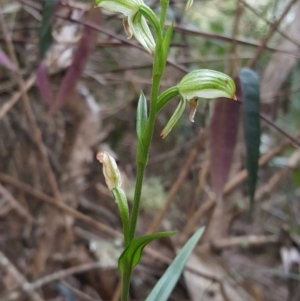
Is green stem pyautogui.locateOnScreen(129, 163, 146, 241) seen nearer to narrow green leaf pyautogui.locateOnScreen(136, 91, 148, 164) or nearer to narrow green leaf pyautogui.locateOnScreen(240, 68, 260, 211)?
narrow green leaf pyautogui.locateOnScreen(136, 91, 148, 164)

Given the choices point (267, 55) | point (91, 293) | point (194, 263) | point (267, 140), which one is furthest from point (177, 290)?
point (267, 55)

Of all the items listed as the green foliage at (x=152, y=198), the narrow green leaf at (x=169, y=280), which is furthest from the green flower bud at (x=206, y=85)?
the green foliage at (x=152, y=198)

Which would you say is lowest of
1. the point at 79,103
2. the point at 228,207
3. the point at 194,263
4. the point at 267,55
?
the point at 194,263

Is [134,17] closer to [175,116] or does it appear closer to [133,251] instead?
[175,116]

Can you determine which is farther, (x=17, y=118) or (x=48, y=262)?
(x=17, y=118)

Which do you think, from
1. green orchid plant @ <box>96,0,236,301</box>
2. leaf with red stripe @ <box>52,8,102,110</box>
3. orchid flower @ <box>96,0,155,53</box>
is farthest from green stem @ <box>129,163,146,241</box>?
leaf with red stripe @ <box>52,8,102,110</box>

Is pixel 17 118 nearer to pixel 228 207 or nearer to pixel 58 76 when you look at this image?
pixel 58 76
